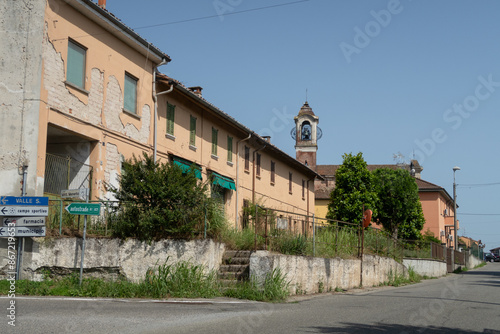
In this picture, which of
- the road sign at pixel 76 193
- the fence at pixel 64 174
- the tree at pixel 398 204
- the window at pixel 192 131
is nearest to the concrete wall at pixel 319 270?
the road sign at pixel 76 193

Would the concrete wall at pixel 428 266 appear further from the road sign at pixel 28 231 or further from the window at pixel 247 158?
the road sign at pixel 28 231

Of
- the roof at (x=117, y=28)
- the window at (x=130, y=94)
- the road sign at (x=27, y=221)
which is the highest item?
the roof at (x=117, y=28)

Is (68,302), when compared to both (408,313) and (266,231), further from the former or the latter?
(408,313)

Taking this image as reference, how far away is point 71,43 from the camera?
17.0 meters

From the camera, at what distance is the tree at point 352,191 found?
42.6m

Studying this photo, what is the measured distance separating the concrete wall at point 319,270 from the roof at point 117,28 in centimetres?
885

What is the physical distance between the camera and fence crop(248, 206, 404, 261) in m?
15.8

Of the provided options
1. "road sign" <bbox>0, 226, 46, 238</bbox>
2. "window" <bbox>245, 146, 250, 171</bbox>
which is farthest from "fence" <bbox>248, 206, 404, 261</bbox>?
"window" <bbox>245, 146, 250, 171</bbox>

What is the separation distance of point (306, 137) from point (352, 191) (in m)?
17.9

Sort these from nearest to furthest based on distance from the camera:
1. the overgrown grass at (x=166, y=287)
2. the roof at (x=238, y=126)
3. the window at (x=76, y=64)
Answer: the overgrown grass at (x=166, y=287), the window at (x=76, y=64), the roof at (x=238, y=126)

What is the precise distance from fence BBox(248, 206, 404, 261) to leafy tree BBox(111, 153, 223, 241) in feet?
5.20

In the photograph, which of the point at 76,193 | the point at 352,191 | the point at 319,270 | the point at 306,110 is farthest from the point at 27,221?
the point at 306,110

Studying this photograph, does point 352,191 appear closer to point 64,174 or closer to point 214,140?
point 214,140

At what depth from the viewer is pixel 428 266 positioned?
32.4 meters
